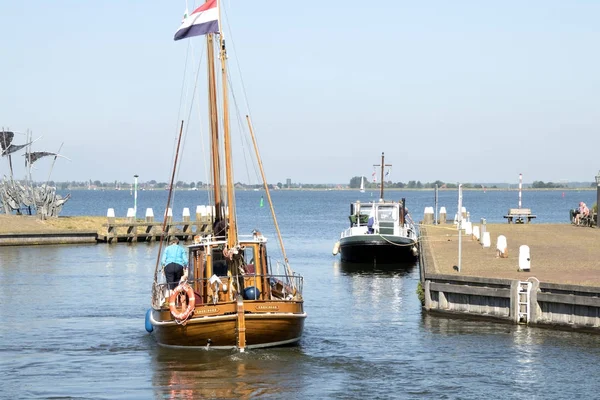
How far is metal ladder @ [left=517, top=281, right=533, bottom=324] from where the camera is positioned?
91.8 ft

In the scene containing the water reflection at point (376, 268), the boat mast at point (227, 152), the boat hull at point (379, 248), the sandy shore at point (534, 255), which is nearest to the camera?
the boat mast at point (227, 152)

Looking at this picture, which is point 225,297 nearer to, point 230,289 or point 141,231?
point 230,289

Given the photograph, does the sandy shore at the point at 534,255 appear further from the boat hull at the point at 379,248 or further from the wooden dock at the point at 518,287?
the boat hull at the point at 379,248

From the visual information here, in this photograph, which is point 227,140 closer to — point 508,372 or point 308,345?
point 308,345

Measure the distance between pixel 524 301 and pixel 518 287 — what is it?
0.47 meters

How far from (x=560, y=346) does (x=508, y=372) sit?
2.94 meters

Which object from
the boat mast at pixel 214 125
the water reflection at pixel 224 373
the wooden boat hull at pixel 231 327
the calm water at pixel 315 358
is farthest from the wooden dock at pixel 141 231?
the water reflection at pixel 224 373

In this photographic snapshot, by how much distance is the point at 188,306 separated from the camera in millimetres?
24109

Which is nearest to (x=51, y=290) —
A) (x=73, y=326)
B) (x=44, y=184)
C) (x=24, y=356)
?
(x=73, y=326)

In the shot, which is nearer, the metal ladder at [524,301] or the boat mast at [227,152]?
the boat mast at [227,152]

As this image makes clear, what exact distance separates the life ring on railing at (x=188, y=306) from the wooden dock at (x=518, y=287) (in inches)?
358

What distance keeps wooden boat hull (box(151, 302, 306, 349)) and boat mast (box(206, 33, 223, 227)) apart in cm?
364

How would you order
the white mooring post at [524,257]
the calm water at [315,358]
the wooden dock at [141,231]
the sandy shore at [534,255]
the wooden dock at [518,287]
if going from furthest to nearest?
the wooden dock at [141,231], the white mooring post at [524,257], the sandy shore at [534,255], the wooden dock at [518,287], the calm water at [315,358]

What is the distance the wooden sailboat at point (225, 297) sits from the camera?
24.1 metres
